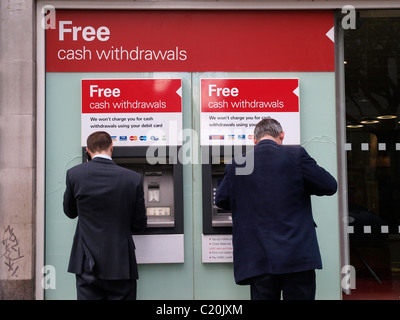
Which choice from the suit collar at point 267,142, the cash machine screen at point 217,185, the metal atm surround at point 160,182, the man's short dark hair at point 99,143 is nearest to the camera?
the suit collar at point 267,142

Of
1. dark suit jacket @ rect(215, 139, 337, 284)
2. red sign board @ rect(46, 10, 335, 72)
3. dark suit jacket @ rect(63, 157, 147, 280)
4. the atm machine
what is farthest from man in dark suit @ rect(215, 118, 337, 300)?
red sign board @ rect(46, 10, 335, 72)

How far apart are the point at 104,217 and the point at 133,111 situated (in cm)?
128

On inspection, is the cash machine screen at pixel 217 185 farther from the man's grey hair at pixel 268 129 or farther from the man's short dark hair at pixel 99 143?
the man's short dark hair at pixel 99 143

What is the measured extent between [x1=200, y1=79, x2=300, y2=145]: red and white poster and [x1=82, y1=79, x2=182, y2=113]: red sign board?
286mm

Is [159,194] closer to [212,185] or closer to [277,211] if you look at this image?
[212,185]

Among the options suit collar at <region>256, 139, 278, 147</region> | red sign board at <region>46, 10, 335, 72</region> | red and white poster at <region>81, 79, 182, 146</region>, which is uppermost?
red sign board at <region>46, 10, 335, 72</region>

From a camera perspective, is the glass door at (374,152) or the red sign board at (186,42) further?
the glass door at (374,152)

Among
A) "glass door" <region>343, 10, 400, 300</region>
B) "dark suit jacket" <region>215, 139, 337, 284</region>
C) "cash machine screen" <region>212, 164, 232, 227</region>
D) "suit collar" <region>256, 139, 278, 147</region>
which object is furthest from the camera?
"glass door" <region>343, 10, 400, 300</region>

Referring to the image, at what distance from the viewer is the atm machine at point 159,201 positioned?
13.2 ft

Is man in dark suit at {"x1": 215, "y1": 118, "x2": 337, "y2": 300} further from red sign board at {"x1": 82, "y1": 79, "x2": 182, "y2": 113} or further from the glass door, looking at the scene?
the glass door

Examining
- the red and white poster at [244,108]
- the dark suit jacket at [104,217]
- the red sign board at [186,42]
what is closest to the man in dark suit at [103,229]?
the dark suit jacket at [104,217]

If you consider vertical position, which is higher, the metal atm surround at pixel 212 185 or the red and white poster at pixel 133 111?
the red and white poster at pixel 133 111

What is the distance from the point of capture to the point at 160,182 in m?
4.08

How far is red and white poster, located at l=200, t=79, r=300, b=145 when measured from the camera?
163 inches
